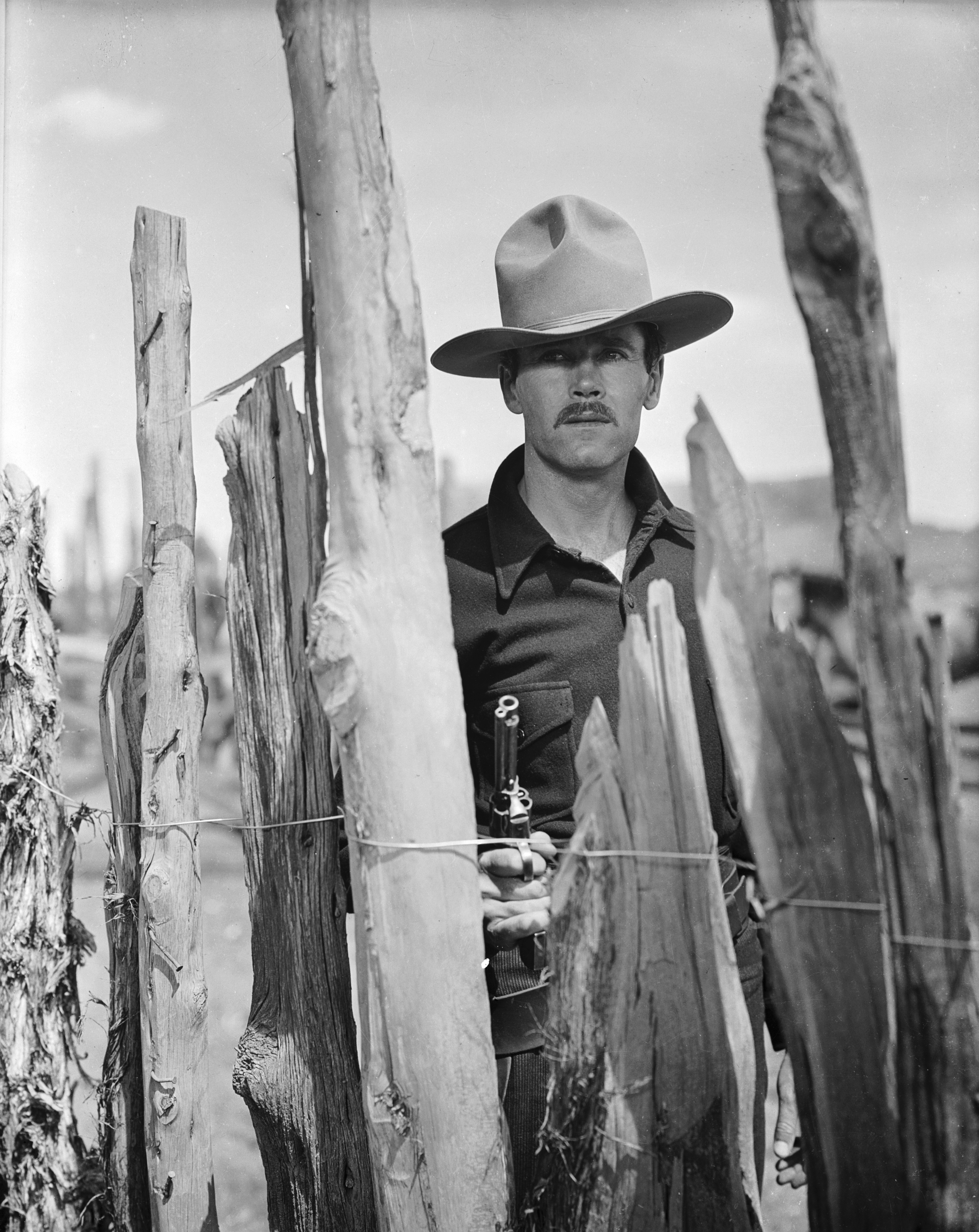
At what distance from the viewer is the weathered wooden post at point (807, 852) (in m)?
1.42

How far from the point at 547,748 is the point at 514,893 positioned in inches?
12.1

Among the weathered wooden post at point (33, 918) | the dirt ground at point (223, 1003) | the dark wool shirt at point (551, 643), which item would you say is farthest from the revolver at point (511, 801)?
the weathered wooden post at point (33, 918)

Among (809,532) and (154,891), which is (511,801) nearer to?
(154,891)

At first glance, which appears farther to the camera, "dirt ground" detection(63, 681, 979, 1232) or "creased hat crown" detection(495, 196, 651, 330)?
"dirt ground" detection(63, 681, 979, 1232)

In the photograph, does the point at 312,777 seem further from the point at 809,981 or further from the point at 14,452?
the point at 14,452

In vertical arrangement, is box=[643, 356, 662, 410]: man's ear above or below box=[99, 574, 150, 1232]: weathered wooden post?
above

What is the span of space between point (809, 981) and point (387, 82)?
2.77 m

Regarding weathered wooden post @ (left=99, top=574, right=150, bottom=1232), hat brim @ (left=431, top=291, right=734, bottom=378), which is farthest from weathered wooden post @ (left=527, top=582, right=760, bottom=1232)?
weathered wooden post @ (left=99, top=574, right=150, bottom=1232)

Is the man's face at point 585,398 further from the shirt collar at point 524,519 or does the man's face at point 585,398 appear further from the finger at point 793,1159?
the finger at point 793,1159

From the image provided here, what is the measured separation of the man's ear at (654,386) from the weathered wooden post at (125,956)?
1.18 m

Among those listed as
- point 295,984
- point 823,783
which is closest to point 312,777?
point 295,984

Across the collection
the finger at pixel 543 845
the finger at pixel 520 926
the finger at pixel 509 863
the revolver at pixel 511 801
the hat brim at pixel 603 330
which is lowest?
the finger at pixel 520 926

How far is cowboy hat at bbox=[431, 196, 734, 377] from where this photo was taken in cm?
205

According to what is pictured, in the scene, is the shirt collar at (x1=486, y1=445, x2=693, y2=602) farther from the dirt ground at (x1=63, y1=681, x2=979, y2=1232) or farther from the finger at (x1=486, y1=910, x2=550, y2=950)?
the dirt ground at (x1=63, y1=681, x2=979, y2=1232)
